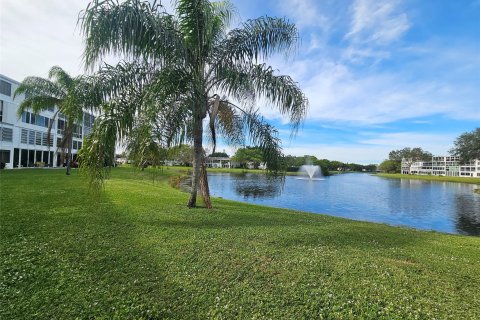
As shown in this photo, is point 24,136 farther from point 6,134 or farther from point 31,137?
point 6,134

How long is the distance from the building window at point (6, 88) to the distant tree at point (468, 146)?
84301 millimetres

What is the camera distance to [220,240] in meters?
5.84

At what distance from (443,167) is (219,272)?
438ft

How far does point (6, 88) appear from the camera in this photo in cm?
2723

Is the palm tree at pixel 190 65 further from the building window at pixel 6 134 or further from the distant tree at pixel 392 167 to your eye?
the distant tree at pixel 392 167

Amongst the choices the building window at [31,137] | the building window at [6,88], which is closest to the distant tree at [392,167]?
the building window at [31,137]

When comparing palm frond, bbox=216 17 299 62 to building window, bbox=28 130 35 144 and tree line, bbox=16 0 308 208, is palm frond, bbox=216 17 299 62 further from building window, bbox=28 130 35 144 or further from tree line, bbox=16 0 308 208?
building window, bbox=28 130 35 144

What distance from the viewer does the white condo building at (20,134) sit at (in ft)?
89.8

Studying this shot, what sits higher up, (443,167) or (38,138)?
(38,138)

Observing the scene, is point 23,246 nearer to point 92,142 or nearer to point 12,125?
point 92,142

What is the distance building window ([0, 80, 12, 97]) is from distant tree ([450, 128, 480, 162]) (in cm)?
8430

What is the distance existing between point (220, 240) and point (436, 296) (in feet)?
12.3

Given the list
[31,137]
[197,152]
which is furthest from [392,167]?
[197,152]

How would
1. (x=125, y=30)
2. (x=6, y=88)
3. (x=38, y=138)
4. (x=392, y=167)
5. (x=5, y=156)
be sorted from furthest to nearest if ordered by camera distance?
1. (x=392, y=167)
2. (x=38, y=138)
3. (x=5, y=156)
4. (x=6, y=88)
5. (x=125, y=30)
